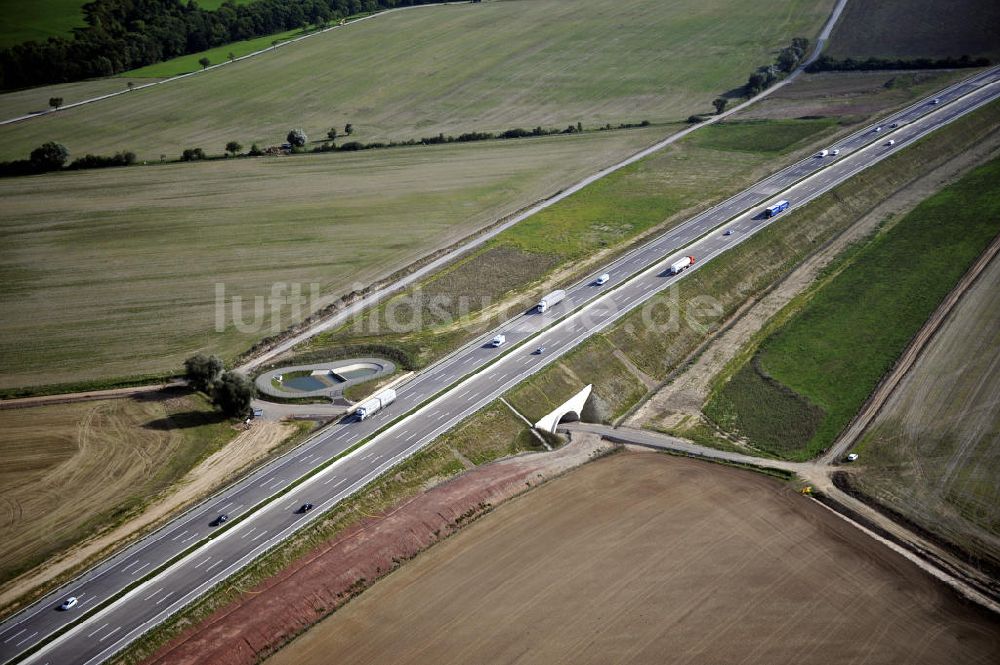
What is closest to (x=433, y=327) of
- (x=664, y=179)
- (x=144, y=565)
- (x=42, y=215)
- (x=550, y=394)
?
(x=550, y=394)

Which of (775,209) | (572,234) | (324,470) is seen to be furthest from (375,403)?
(775,209)

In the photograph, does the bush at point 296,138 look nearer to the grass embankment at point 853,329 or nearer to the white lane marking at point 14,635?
the grass embankment at point 853,329

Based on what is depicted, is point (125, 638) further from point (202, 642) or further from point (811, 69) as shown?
point (811, 69)

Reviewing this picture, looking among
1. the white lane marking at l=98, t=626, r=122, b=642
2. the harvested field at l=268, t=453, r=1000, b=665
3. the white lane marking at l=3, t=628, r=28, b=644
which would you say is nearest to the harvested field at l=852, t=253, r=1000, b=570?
the harvested field at l=268, t=453, r=1000, b=665

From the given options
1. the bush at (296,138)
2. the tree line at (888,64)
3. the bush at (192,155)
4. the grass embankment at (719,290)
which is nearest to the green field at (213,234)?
the bush at (192,155)

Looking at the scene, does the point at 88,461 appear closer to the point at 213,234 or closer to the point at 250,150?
the point at 213,234

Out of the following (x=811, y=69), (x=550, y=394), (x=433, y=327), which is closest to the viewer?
(x=550, y=394)
